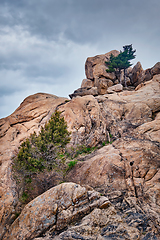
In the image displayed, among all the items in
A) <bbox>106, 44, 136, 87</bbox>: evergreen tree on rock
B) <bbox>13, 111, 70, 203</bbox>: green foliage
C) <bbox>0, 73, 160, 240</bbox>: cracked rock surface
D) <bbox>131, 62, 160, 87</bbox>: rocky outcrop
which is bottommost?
<bbox>0, 73, 160, 240</bbox>: cracked rock surface

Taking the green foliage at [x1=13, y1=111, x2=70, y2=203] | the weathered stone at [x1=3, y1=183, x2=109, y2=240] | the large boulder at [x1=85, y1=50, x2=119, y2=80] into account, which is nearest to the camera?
the weathered stone at [x1=3, y1=183, x2=109, y2=240]

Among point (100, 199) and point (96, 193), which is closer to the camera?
point (100, 199)

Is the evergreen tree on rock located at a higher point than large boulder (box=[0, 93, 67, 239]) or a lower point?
higher

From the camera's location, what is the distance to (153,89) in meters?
25.3

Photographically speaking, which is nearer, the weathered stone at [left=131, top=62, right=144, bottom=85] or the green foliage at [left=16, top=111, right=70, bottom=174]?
the green foliage at [left=16, top=111, right=70, bottom=174]

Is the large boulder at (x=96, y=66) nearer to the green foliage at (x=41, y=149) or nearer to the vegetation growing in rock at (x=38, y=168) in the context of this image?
the green foliage at (x=41, y=149)

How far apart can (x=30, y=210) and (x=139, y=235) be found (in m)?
5.85

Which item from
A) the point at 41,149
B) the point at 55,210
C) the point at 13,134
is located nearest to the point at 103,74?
the point at 13,134

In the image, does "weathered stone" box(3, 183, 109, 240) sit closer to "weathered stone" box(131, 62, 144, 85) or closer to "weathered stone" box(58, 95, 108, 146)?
"weathered stone" box(58, 95, 108, 146)

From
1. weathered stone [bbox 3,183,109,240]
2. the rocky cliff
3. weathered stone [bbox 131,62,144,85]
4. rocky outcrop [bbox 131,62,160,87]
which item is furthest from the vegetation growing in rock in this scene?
weathered stone [bbox 131,62,144,85]

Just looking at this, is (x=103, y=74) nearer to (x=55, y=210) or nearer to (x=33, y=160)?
(x=33, y=160)

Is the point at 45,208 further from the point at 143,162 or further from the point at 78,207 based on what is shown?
the point at 143,162

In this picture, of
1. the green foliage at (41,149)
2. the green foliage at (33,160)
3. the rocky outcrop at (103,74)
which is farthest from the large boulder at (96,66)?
the green foliage at (33,160)

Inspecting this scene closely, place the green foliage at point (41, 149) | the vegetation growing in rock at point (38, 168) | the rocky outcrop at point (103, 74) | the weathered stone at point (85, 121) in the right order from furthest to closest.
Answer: the rocky outcrop at point (103, 74)
the weathered stone at point (85, 121)
the green foliage at point (41, 149)
the vegetation growing in rock at point (38, 168)
